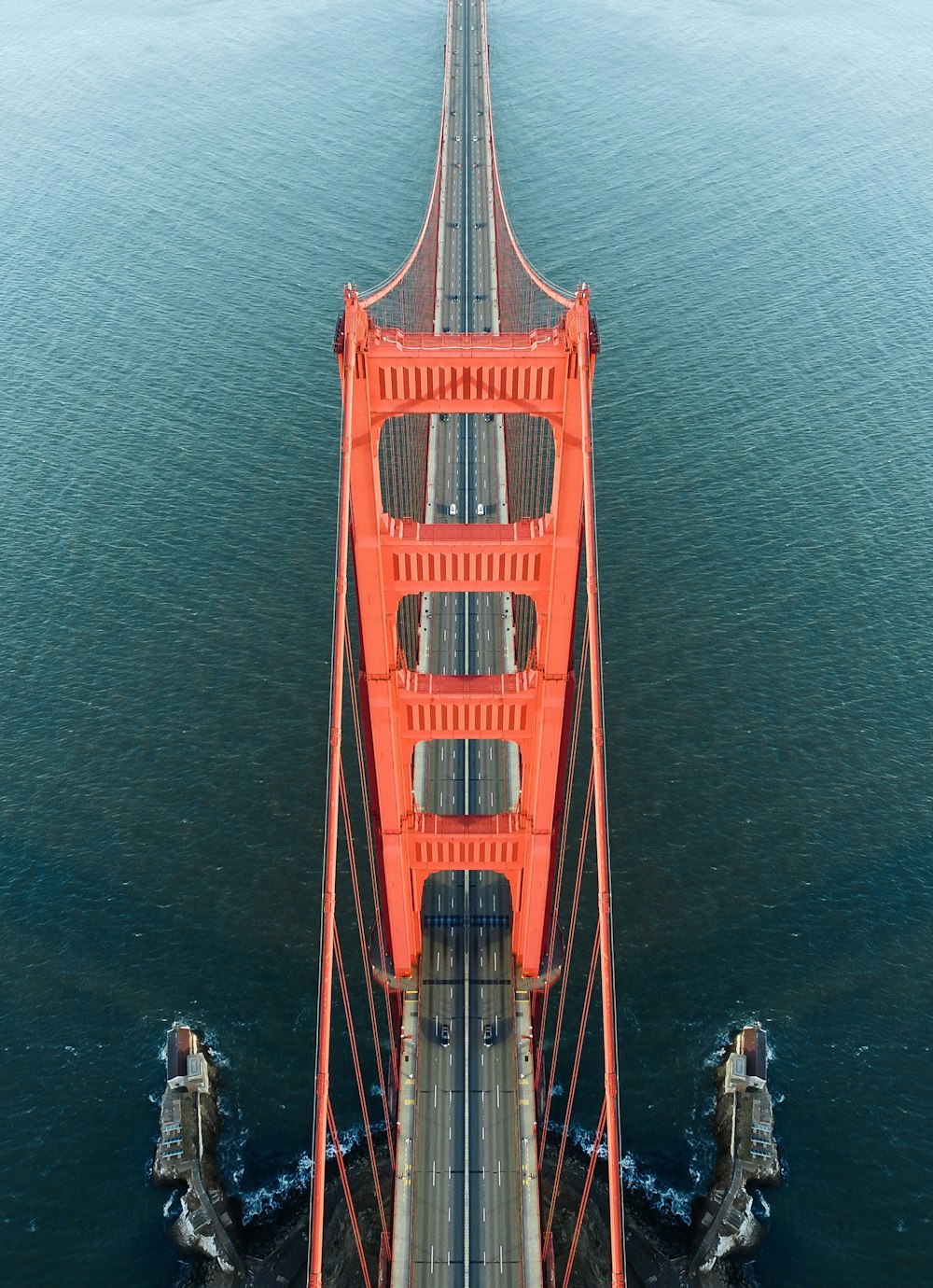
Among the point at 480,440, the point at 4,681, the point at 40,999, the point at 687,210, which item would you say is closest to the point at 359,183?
the point at 687,210

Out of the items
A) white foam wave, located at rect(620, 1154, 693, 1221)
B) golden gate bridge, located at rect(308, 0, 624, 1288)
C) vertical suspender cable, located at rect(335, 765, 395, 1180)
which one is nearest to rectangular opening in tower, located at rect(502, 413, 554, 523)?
golden gate bridge, located at rect(308, 0, 624, 1288)

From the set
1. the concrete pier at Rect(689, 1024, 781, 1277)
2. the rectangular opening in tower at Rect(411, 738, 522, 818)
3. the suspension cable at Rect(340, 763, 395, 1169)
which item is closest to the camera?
the suspension cable at Rect(340, 763, 395, 1169)

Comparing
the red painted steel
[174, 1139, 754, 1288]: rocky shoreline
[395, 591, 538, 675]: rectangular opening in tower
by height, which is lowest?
[174, 1139, 754, 1288]: rocky shoreline

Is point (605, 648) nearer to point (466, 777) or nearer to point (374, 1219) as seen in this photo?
point (466, 777)

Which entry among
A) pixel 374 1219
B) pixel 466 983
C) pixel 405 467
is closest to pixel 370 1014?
pixel 466 983

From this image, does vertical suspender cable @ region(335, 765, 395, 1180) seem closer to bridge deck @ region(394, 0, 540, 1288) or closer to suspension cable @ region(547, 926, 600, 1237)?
bridge deck @ region(394, 0, 540, 1288)

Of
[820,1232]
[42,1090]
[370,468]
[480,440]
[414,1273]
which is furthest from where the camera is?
[480,440]

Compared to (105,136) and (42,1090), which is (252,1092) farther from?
(105,136)
